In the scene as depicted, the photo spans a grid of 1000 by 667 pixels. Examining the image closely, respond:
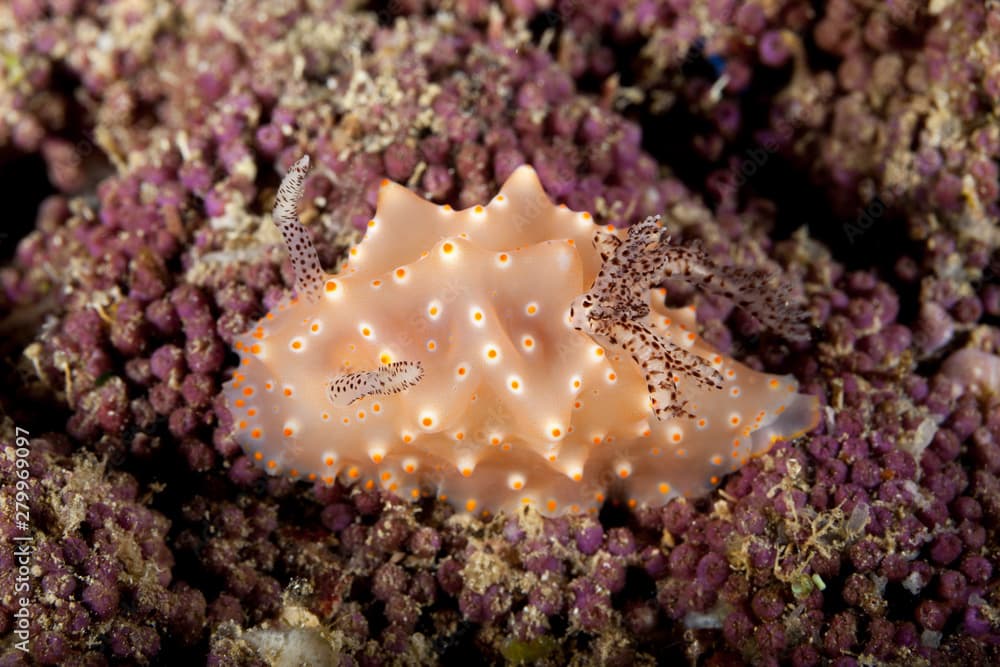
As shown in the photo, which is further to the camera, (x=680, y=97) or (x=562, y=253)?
(x=680, y=97)

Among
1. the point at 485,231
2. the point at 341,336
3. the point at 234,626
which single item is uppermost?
the point at 485,231

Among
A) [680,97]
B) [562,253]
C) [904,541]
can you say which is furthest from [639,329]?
[680,97]

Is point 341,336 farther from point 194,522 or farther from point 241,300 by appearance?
point 194,522

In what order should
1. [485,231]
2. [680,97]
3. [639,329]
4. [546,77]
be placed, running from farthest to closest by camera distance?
[680,97] < [546,77] < [485,231] < [639,329]

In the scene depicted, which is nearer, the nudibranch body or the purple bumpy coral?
the nudibranch body

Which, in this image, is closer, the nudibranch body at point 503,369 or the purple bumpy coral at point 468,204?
the nudibranch body at point 503,369
